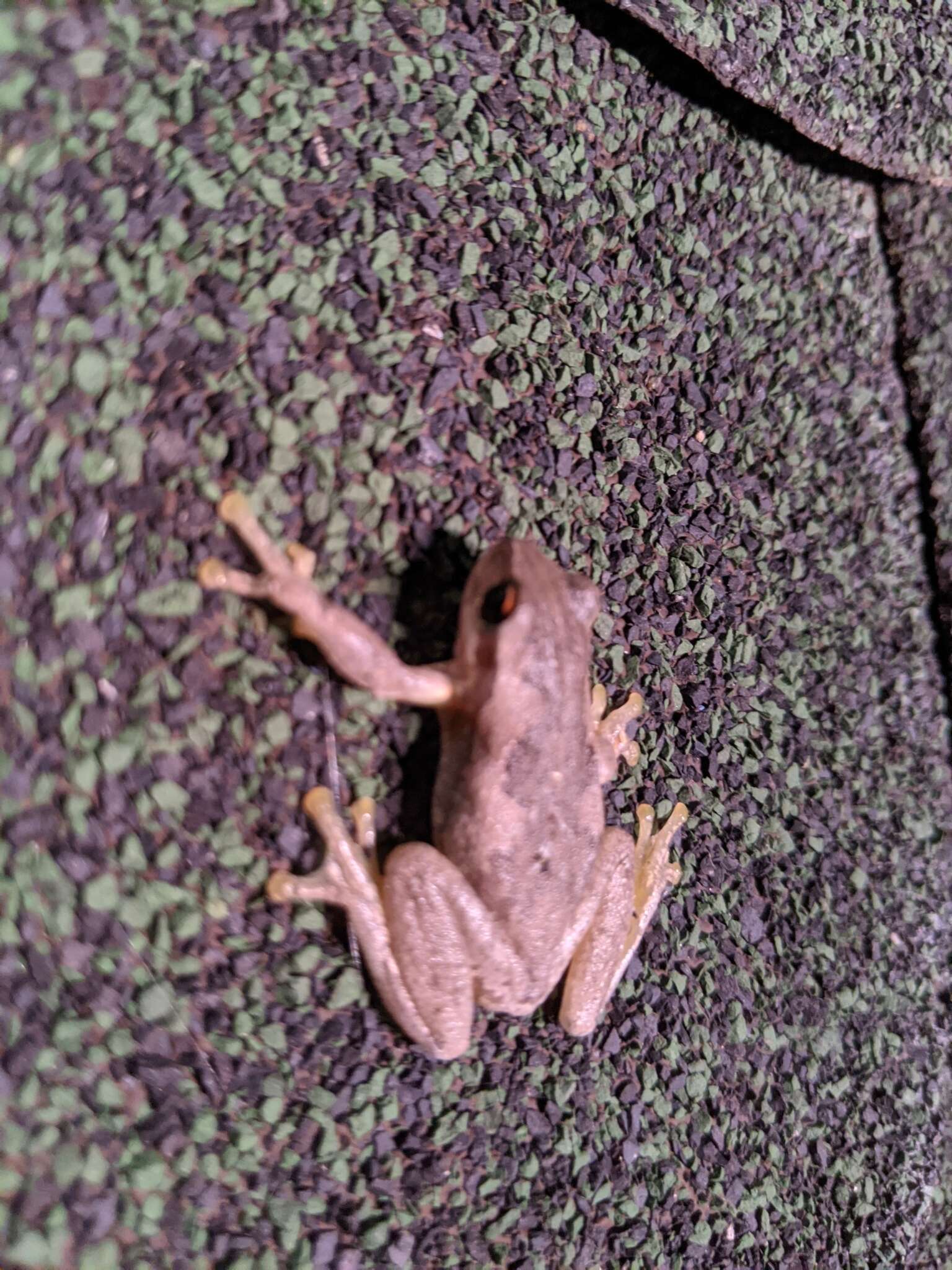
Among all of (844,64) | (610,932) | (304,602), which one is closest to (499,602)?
(304,602)

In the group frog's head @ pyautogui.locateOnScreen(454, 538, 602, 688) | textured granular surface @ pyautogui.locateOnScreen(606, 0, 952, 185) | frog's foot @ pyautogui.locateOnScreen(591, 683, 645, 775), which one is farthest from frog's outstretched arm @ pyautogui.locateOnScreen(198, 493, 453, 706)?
textured granular surface @ pyautogui.locateOnScreen(606, 0, 952, 185)

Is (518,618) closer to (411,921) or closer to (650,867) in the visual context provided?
(411,921)

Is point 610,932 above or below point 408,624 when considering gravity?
below

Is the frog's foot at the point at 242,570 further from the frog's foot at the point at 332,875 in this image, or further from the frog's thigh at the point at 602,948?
the frog's thigh at the point at 602,948

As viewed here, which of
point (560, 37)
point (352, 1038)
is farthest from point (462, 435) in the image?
A: point (352, 1038)

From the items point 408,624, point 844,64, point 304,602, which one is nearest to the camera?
point 304,602

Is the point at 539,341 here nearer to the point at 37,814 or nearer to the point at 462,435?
the point at 462,435

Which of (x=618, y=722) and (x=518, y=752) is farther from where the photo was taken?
(x=618, y=722)

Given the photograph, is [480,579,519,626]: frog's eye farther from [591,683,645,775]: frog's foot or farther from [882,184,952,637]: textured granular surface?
[882,184,952,637]: textured granular surface
